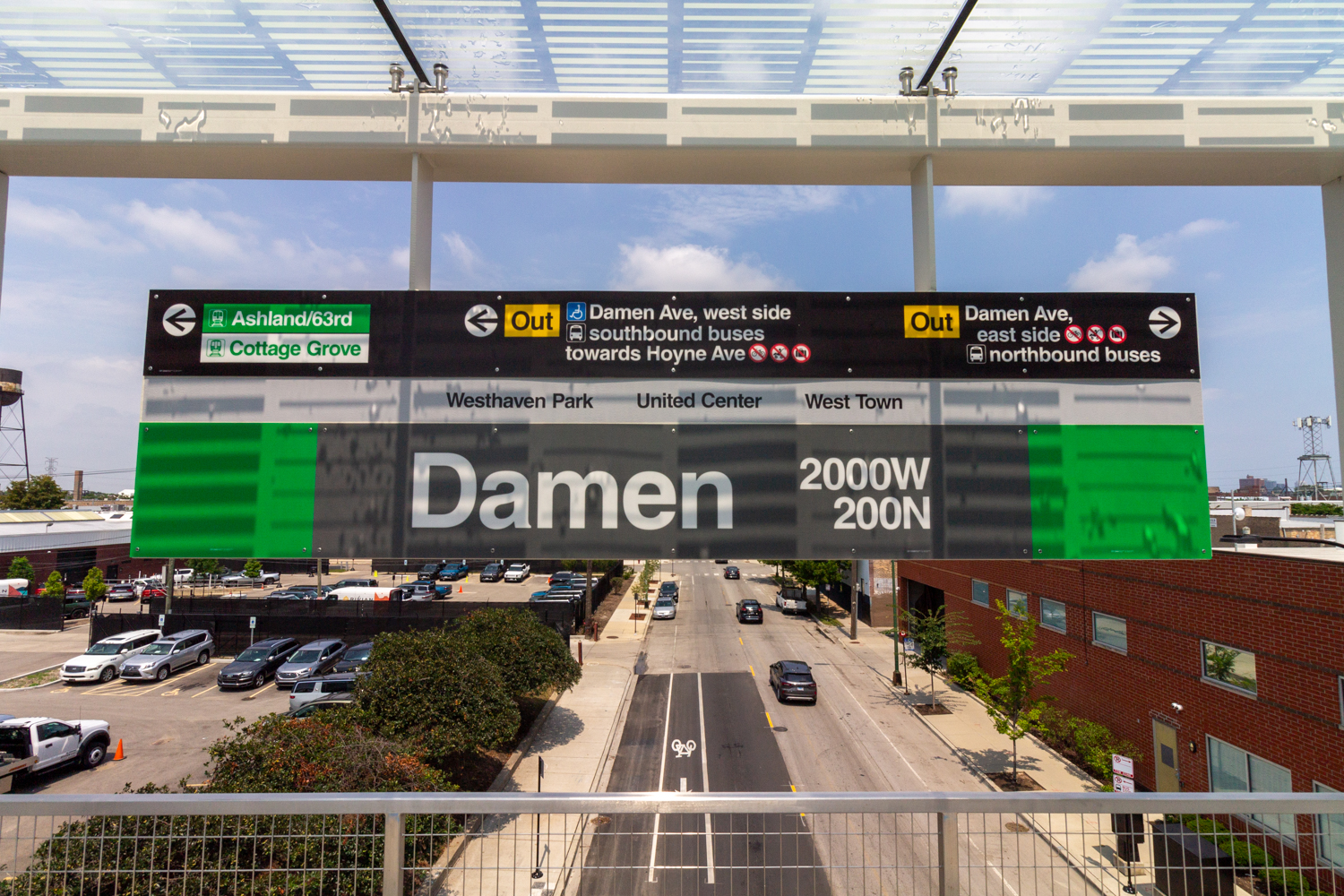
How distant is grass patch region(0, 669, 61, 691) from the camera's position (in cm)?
2211

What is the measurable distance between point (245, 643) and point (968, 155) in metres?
32.6

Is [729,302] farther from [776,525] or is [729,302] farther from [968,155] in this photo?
[968,155]

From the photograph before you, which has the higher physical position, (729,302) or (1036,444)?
(729,302)

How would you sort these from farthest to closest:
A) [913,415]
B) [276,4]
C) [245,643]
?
[245,643] < [913,415] < [276,4]

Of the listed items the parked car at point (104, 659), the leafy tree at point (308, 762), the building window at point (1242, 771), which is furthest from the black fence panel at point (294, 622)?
the building window at point (1242, 771)

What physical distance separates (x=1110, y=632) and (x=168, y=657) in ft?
100

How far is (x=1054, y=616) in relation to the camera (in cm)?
1911

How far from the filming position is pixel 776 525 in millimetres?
3355

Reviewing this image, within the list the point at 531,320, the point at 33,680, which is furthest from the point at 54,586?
the point at 531,320

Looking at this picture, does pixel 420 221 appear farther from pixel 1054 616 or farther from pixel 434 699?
→ pixel 1054 616

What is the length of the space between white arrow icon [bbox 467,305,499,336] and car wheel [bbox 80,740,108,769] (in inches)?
760

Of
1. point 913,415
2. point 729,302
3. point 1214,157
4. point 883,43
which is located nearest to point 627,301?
point 729,302

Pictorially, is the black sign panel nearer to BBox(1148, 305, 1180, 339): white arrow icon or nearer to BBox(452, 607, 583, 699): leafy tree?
BBox(1148, 305, 1180, 339): white arrow icon

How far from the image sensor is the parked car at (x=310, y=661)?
74.9 feet
